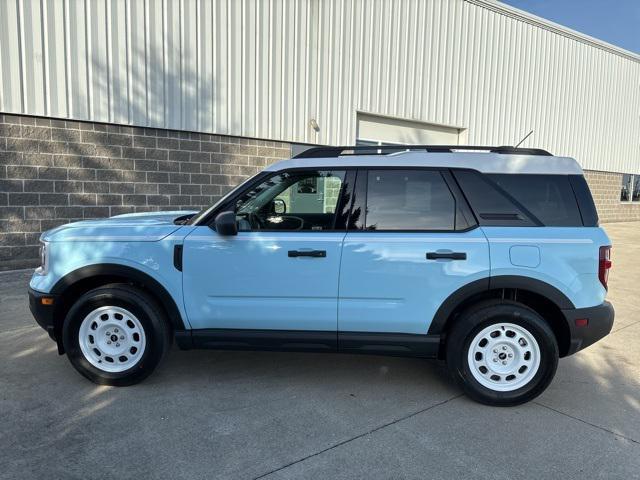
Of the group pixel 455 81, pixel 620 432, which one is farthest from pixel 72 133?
pixel 455 81

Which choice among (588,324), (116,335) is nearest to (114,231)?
(116,335)

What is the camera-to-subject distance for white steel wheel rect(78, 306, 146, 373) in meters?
3.75

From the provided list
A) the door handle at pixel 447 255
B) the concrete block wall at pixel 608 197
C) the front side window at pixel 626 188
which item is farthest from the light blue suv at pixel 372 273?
the front side window at pixel 626 188

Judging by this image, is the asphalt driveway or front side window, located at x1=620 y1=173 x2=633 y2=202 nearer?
the asphalt driveway

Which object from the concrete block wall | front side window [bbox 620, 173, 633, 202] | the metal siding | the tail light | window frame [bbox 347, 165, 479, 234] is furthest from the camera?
front side window [bbox 620, 173, 633, 202]

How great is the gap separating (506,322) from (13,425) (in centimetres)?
352

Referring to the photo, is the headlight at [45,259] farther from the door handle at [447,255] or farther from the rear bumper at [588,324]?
the rear bumper at [588,324]

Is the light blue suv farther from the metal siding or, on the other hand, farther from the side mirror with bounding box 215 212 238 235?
the metal siding

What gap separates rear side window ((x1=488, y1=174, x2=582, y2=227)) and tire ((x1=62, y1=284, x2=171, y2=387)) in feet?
9.40

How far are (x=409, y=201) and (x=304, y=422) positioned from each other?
70.7 inches

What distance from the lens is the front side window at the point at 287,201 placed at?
→ 374 centimetres

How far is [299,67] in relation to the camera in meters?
10.7

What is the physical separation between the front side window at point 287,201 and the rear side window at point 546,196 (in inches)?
49.4

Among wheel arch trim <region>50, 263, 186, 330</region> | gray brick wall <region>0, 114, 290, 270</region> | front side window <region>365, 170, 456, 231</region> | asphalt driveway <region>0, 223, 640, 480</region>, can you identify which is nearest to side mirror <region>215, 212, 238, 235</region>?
wheel arch trim <region>50, 263, 186, 330</region>
